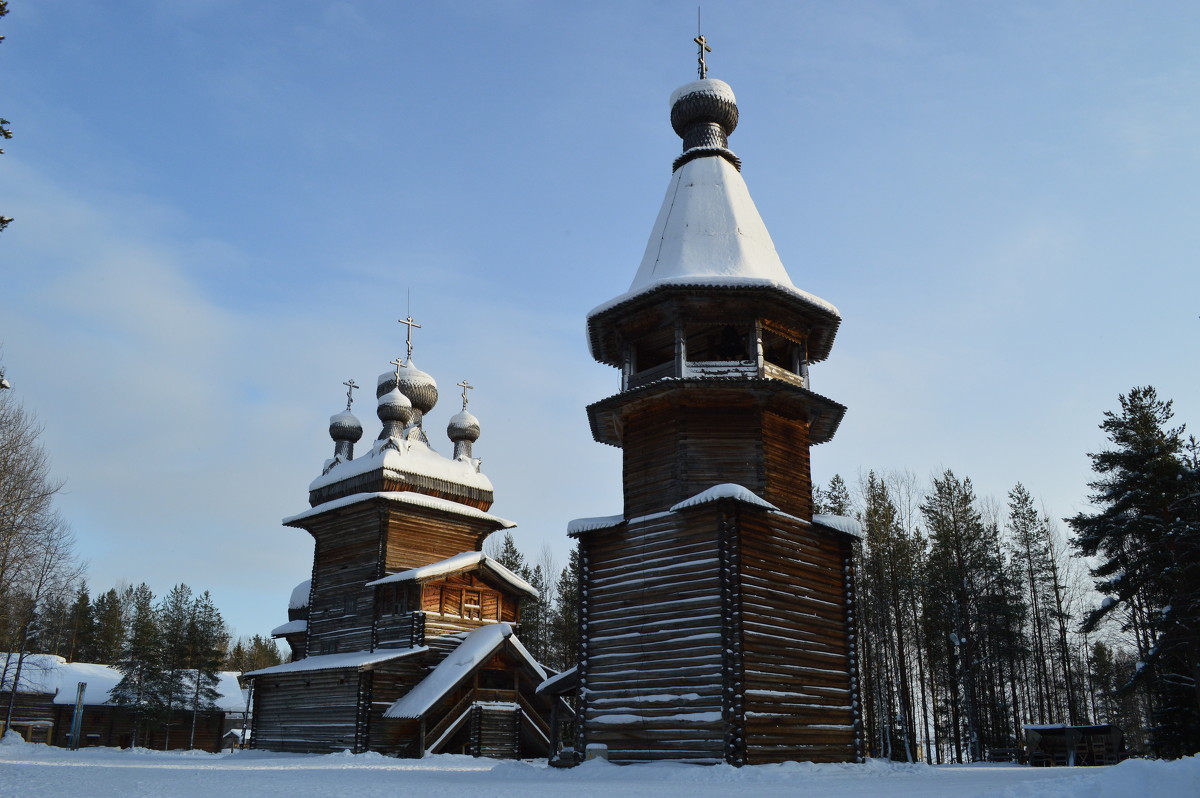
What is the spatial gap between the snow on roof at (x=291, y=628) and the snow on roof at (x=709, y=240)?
23.3m

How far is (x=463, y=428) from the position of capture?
124 feet

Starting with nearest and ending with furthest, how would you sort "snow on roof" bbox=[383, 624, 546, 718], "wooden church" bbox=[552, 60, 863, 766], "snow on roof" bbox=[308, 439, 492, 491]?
"wooden church" bbox=[552, 60, 863, 766] → "snow on roof" bbox=[383, 624, 546, 718] → "snow on roof" bbox=[308, 439, 492, 491]

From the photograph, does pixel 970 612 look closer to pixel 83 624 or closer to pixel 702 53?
pixel 702 53

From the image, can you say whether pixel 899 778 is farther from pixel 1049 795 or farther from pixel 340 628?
pixel 340 628


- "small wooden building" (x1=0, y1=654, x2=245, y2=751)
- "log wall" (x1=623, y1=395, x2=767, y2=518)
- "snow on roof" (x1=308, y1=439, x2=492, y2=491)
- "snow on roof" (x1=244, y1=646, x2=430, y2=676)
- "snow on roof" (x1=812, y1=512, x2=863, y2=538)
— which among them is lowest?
"small wooden building" (x1=0, y1=654, x2=245, y2=751)

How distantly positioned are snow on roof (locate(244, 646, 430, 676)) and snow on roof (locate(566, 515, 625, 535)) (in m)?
11.2

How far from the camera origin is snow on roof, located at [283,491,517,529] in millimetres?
32125

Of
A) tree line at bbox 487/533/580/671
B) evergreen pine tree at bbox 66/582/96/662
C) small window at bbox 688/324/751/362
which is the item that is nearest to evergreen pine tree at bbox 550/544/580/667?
tree line at bbox 487/533/580/671

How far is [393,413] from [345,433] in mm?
5042

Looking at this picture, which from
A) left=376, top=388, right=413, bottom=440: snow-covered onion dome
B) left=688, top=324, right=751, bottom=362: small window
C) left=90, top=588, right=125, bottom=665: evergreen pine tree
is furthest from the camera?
left=90, top=588, right=125, bottom=665: evergreen pine tree

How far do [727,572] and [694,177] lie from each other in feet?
36.0

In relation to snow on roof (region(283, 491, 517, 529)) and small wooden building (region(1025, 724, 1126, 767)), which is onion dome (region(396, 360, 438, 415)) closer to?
snow on roof (region(283, 491, 517, 529))

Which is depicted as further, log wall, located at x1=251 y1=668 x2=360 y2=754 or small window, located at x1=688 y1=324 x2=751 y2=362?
log wall, located at x1=251 y1=668 x2=360 y2=754

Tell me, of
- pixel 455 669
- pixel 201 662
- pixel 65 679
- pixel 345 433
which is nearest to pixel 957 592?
pixel 455 669
